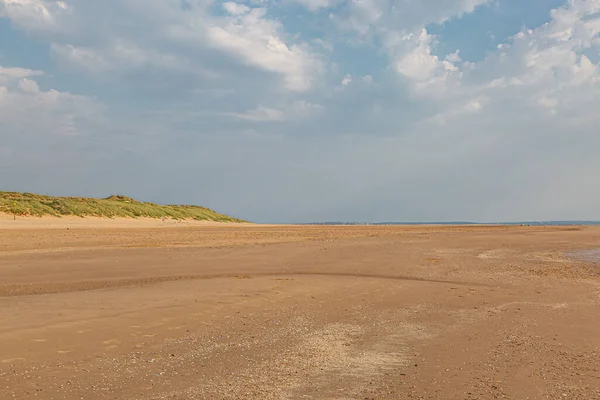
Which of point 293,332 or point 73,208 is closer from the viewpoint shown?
point 293,332

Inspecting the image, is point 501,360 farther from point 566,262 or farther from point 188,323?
point 566,262

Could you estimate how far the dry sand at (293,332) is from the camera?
5.59 meters

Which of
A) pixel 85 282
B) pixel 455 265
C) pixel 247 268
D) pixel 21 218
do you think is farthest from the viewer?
pixel 21 218

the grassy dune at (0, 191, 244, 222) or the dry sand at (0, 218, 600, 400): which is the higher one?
the grassy dune at (0, 191, 244, 222)

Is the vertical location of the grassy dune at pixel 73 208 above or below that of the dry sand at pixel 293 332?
above

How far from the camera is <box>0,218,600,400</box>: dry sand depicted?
559cm

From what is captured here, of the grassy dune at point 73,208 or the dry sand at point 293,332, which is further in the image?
the grassy dune at point 73,208

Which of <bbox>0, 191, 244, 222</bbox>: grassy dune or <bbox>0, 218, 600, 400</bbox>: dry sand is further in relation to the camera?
<bbox>0, 191, 244, 222</bbox>: grassy dune

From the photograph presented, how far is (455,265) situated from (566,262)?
5.70 meters

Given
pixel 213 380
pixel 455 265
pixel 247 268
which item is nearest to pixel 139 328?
pixel 213 380

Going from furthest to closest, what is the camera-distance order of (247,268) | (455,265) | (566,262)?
(566,262)
(455,265)
(247,268)

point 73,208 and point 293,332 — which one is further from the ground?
point 73,208

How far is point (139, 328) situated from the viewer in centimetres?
808

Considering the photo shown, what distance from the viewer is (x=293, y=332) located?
26.9ft
